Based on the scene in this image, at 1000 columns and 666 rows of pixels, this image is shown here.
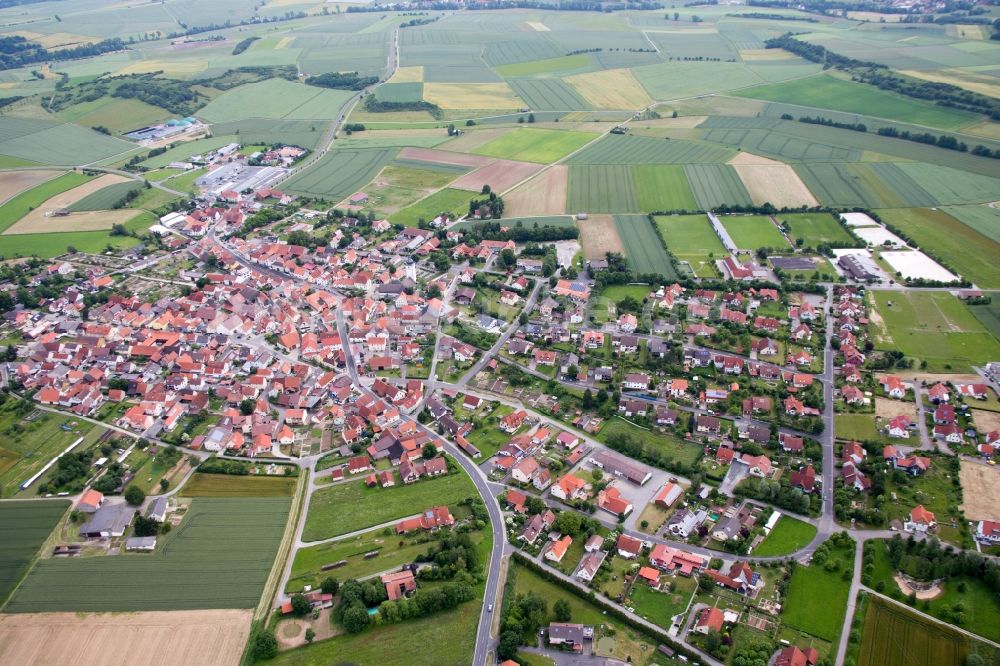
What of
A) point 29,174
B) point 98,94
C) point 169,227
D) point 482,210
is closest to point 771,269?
point 482,210

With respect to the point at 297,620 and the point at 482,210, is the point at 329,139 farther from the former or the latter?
the point at 297,620

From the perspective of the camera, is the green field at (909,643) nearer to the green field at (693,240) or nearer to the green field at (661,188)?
the green field at (693,240)

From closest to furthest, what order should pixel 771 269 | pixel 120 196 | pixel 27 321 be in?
pixel 27 321, pixel 771 269, pixel 120 196

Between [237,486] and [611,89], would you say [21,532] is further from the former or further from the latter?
[611,89]

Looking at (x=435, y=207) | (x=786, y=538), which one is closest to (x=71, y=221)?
(x=435, y=207)

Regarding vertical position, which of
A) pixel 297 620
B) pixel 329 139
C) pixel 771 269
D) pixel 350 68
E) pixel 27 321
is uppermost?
pixel 350 68
